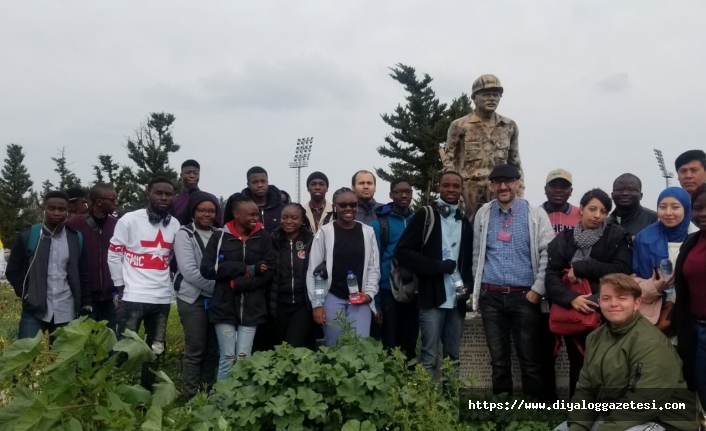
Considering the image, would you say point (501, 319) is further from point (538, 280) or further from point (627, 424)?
point (627, 424)

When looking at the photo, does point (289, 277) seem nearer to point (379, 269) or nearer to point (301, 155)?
point (379, 269)

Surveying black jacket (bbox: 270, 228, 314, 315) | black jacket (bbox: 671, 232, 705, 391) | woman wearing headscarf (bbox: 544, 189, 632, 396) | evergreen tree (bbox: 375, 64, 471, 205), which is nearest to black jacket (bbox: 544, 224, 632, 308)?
woman wearing headscarf (bbox: 544, 189, 632, 396)

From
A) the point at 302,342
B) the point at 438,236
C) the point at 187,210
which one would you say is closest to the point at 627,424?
the point at 438,236

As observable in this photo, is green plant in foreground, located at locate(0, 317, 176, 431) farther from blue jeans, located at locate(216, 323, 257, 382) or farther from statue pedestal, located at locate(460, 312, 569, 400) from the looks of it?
statue pedestal, located at locate(460, 312, 569, 400)

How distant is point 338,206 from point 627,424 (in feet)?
8.63

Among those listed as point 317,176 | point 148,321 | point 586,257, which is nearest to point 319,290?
point 317,176

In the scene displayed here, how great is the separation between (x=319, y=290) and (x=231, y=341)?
82 cm

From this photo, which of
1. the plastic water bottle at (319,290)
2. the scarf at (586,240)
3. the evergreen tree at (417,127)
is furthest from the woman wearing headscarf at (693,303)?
the evergreen tree at (417,127)

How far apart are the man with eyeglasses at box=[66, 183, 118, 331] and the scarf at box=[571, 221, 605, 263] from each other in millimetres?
4121

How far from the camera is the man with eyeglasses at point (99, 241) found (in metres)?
5.80

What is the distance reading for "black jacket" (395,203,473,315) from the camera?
16.1ft

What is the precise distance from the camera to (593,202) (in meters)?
4.57

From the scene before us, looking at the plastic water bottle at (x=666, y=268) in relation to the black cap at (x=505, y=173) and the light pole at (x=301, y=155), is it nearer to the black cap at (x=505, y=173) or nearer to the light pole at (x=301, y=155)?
the black cap at (x=505, y=173)

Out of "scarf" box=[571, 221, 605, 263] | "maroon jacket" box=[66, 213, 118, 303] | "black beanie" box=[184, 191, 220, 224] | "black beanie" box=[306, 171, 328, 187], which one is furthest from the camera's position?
"black beanie" box=[306, 171, 328, 187]
